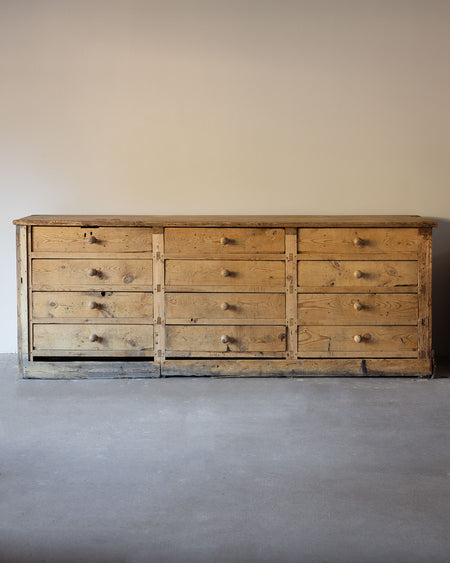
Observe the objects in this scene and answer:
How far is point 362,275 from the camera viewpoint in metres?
3.79

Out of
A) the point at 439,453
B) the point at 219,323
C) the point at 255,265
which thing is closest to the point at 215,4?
the point at 255,265

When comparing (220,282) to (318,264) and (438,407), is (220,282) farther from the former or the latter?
(438,407)

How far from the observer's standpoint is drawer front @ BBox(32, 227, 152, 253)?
382cm

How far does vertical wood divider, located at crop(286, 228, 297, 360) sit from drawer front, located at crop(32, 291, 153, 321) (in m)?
0.72

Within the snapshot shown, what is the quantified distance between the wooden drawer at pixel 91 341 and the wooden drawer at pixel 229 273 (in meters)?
0.33

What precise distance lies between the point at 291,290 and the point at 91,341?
1.08 metres

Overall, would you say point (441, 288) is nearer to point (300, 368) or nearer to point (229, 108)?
point (300, 368)

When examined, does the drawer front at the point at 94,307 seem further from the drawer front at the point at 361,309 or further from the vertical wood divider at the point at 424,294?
the vertical wood divider at the point at 424,294

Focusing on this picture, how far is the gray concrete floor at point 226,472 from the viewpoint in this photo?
2012 millimetres

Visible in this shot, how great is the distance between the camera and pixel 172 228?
12.5ft

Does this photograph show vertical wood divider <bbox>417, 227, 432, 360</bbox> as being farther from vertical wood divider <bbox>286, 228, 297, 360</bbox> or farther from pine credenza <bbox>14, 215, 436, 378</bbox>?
vertical wood divider <bbox>286, 228, 297, 360</bbox>

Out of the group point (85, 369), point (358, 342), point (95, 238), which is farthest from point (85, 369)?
point (358, 342)

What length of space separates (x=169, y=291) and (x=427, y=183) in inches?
65.8

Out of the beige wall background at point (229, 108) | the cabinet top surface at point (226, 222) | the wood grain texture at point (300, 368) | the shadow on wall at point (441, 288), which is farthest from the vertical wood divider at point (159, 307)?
the shadow on wall at point (441, 288)
